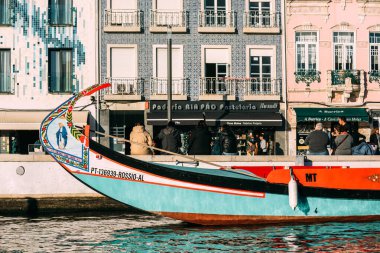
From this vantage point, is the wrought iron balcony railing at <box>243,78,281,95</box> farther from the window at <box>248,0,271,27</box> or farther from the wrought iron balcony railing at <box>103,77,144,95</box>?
the wrought iron balcony railing at <box>103,77,144,95</box>

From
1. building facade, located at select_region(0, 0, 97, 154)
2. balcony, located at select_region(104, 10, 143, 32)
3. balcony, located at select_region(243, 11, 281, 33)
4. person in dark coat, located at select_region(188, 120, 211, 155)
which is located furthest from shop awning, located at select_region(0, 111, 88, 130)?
person in dark coat, located at select_region(188, 120, 211, 155)

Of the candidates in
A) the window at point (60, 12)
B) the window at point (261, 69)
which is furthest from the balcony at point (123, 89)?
the window at point (261, 69)

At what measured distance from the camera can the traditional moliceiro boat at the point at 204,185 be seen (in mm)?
25562

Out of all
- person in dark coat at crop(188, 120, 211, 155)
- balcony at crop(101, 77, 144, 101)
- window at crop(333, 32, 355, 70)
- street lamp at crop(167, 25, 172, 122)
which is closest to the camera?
person in dark coat at crop(188, 120, 211, 155)

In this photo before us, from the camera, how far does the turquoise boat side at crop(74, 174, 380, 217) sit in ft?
84.2

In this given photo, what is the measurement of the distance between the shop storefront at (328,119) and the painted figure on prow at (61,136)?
1812 centimetres

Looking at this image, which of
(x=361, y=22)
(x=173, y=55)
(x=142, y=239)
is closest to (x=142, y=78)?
(x=173, y=55)

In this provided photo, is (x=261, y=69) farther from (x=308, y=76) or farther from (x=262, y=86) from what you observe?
(x=308, y=76)

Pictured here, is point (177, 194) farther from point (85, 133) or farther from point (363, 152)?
point (363, 152)

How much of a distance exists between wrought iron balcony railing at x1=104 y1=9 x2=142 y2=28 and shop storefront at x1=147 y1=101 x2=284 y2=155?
3.29 meters

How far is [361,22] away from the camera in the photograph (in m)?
43.1

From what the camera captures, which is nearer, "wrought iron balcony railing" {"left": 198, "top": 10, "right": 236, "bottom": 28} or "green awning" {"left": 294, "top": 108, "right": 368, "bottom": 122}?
"green awning" {"left": 294, "top": 108, "right": 368, "bottom": 122}

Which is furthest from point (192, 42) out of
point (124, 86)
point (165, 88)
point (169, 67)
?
point (169, 67)

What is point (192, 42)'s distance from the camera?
42719 millimetres
